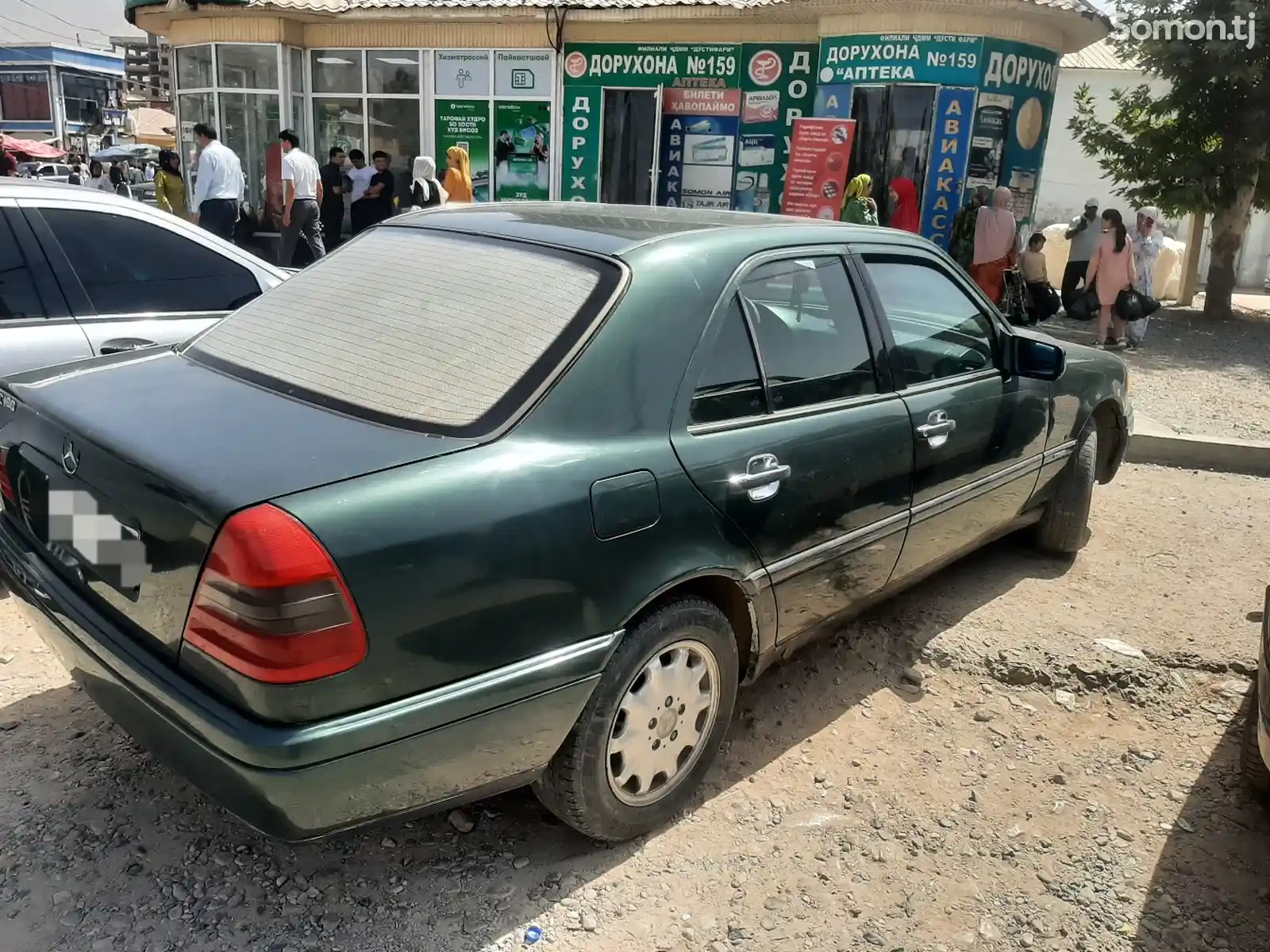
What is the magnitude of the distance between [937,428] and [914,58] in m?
10.0

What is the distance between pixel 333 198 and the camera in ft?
44.9

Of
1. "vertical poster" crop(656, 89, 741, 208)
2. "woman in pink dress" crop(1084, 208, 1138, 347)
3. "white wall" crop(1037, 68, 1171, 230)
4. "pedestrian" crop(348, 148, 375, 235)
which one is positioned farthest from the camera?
"white wall" crop(1037, 68, 1171, 230)

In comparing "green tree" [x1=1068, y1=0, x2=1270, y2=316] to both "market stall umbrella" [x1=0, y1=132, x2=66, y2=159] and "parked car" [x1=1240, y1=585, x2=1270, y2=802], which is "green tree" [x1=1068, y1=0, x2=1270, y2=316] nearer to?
"parked car" [x1=1240, y1=585, x2=1270, y2=802]

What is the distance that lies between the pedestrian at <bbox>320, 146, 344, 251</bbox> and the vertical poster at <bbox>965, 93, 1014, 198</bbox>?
27.1 feet

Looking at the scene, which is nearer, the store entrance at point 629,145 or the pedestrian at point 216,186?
the pedestrian at point 216,186

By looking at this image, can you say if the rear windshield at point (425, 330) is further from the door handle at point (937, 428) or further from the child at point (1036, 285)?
the child at point (1036, 285)

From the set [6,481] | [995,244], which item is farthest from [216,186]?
[6,481]

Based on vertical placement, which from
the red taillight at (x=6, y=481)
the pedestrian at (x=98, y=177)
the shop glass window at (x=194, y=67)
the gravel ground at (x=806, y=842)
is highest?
the shop glass window at (x=194, y=67)

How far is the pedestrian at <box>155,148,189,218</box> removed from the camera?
520 inches

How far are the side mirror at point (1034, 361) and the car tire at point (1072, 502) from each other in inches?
30.3

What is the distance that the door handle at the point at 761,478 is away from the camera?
105 inches

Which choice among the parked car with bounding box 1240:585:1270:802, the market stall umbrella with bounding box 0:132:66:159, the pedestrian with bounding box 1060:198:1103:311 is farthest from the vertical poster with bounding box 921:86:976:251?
the market stall umbrella with bounding box 0:132:66:159

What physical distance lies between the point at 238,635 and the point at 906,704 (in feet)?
7.97

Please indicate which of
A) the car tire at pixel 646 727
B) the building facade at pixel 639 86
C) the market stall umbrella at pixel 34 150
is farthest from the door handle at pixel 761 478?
the market stall umbrella at pixel 34 150
